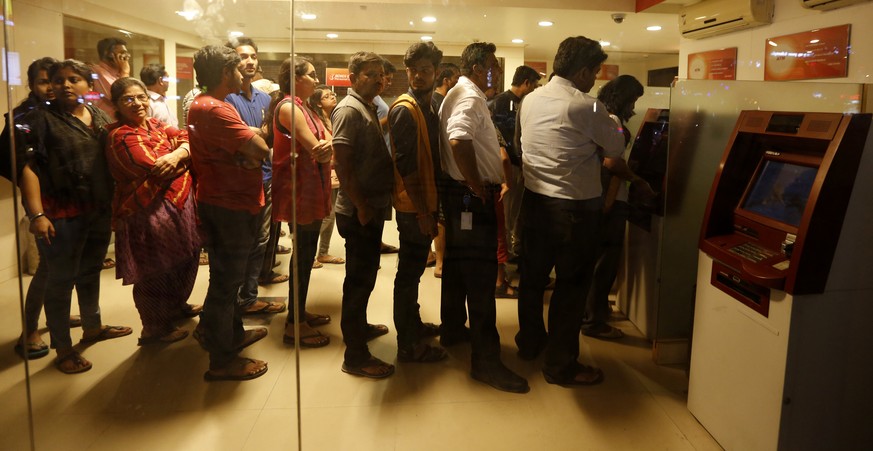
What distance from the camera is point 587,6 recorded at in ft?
7.93

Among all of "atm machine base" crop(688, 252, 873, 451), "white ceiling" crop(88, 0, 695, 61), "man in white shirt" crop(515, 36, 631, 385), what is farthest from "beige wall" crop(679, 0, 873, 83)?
"atm machine base" crop(688, 252, 873, 451)

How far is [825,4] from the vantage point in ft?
7.94

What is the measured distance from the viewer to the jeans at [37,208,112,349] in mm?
2129

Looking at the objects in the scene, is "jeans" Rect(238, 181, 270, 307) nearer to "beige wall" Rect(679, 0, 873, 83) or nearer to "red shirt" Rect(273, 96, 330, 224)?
"red shirt" Rect(273, 96, 330, 224)

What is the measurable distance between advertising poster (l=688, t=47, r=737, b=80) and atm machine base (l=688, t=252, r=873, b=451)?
47.9 inches

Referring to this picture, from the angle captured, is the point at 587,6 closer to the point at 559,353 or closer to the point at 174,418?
the point at 559,353

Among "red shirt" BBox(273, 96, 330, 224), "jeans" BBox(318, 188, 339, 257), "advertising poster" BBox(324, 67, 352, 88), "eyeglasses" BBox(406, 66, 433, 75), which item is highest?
"eyeglasses" BBox(406, 66, 433, 75)

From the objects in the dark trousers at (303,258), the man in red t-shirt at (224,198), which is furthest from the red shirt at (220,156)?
the dark trousers at (303,258)

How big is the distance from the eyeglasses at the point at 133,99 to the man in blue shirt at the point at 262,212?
29cm

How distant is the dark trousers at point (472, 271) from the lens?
2375mm

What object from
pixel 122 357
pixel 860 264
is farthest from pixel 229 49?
pixel 860 264

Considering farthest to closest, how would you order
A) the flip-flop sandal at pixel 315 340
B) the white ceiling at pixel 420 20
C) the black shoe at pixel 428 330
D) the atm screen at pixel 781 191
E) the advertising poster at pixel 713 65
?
the advertising poster at pixel 713 65, the black shoe at pixel 428 330, the flip-flop sandal at pixel 315 340, the white ceiling at pixel 420 20, the atm screen at pixel 781 191

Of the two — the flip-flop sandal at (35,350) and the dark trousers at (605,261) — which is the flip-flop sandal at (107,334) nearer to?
the flip-flop sandal at (35,350)

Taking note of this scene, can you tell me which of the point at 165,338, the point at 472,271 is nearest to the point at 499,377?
Answer: the point at 472,271
